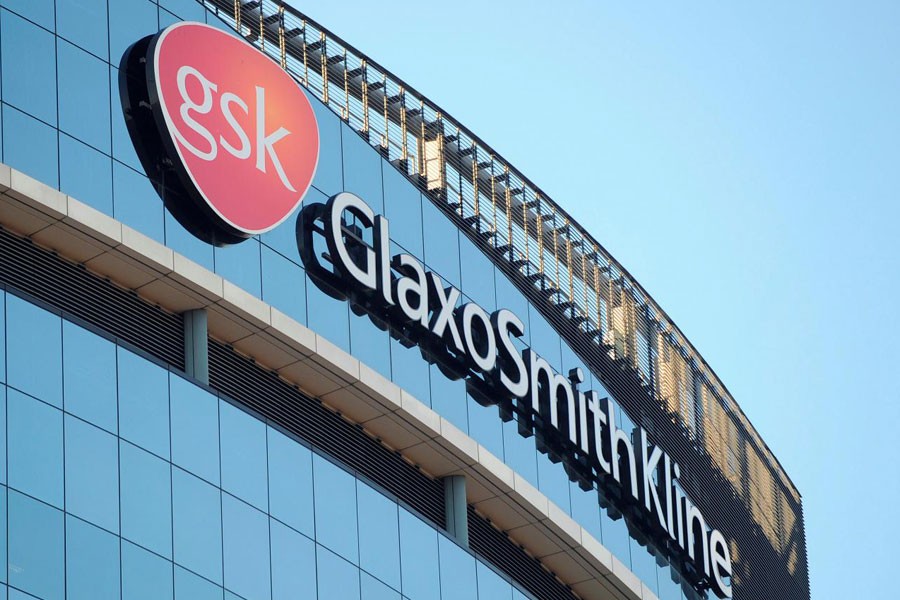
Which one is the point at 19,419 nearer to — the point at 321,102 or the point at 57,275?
the point at 57,275

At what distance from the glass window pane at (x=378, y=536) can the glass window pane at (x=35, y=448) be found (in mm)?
9810

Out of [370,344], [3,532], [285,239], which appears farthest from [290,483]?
[3,532]

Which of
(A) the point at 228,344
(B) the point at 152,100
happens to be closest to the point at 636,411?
(A) the point at 228,344

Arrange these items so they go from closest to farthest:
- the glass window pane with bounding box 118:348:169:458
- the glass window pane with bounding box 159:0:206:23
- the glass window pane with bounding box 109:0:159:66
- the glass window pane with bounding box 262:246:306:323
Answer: the glass window pane with bounding box 118:348:169:458, the glass window pane with bounding box 109:0:159:66, the glass window pane with bounding box 159:0:206:23, the glass window pane with bounding box 262:246:306:323

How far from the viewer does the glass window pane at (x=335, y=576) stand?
43.8m

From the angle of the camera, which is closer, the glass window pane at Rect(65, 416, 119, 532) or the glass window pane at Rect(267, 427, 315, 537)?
the glass window pane at Rect(65, 416, 119, 532)

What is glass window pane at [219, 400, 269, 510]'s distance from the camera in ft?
138

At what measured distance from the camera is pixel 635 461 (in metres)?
58.5

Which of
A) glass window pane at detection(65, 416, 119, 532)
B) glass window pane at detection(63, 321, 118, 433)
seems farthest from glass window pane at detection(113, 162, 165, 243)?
glass window pane at detection(65, 416, 119, 532)

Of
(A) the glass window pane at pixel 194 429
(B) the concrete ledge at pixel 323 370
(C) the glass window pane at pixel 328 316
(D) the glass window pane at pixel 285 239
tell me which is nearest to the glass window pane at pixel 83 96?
(B) the concrete ledge at pixel 323 370

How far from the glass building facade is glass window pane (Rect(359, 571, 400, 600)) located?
68mm

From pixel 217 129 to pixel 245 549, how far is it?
32.9 feet

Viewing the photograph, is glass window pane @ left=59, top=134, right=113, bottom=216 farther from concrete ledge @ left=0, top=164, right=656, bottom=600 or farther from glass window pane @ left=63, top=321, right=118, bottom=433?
glass window pane @ left=63, top=321, right=118, bottom=433

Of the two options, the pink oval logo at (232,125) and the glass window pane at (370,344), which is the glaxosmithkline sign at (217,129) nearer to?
the pink oval logo at (232,125)
